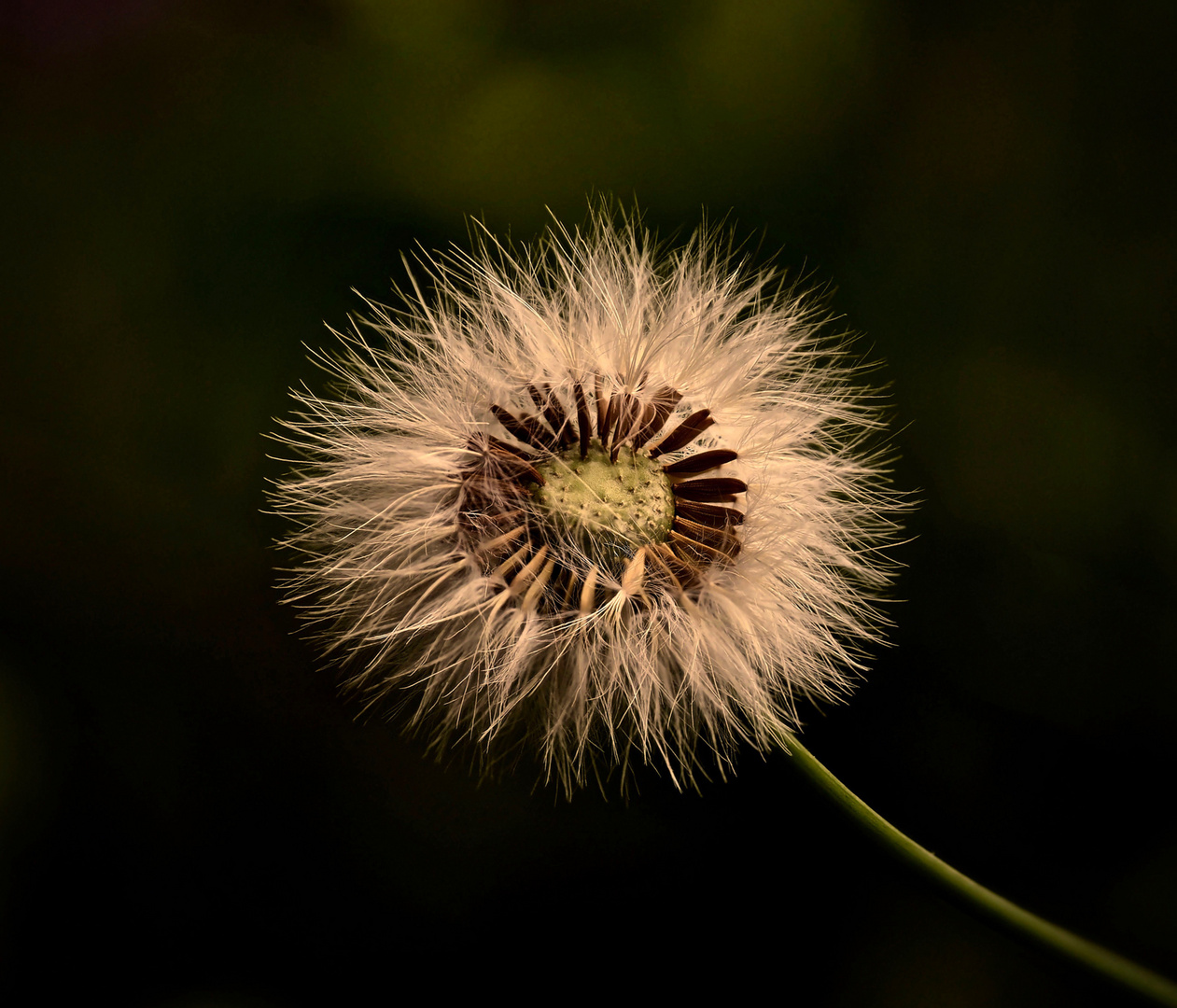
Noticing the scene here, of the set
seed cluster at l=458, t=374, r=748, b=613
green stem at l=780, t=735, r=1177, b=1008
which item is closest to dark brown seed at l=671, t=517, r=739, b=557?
seed cluster at l=458, t=374, r=748, b=613

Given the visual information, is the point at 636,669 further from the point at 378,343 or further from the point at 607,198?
the point at 607,198

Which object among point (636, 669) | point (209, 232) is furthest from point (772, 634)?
point (209, 232)

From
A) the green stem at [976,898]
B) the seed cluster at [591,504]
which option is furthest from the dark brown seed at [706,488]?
the green stem at [976,898]

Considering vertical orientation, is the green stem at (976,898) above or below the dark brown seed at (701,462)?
below

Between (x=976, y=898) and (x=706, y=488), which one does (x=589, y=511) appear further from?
(x=976, y=898)

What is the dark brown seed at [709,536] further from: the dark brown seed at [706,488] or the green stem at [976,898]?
the green stem at [976,898]

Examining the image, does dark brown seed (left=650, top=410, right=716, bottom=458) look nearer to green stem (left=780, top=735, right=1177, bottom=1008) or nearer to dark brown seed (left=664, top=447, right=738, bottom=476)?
dark brown seed (left=664, top=447, right=738, bottom=476)
